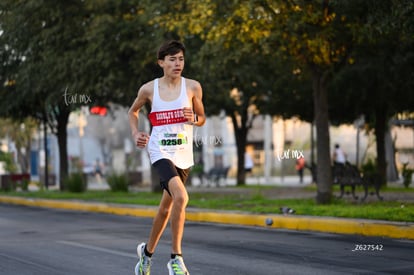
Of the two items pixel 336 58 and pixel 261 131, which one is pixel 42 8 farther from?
pixel 261 131

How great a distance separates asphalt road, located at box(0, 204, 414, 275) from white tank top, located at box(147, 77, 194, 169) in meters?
1.64

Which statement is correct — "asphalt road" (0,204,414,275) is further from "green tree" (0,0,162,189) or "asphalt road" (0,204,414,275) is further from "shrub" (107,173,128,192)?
"shrub" (107,173,128,192)

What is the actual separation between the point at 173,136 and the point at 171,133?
0.03 m

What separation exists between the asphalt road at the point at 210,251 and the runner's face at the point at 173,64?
2.18 metres

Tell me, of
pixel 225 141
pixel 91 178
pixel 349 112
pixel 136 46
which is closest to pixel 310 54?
pixel 136 46

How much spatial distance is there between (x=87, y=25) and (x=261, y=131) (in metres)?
48.7

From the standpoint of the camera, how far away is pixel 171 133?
721 centimetres

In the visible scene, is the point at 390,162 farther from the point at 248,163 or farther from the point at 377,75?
the point at 377,75

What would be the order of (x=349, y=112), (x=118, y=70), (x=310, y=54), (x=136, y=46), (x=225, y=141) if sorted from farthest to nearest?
(x=225, y=141)
(x=349, y=112)
(x=118, y=70)
(x=136, y=46)
(x=310, y=54)

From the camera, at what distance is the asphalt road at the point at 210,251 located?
8.75 meters

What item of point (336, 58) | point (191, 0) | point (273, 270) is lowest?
point (273, 270)

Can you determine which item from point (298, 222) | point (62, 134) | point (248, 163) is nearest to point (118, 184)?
point (62, 134)

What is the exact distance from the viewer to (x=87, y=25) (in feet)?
81.4

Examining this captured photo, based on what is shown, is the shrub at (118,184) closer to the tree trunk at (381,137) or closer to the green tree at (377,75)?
the green tree at (377,75)
